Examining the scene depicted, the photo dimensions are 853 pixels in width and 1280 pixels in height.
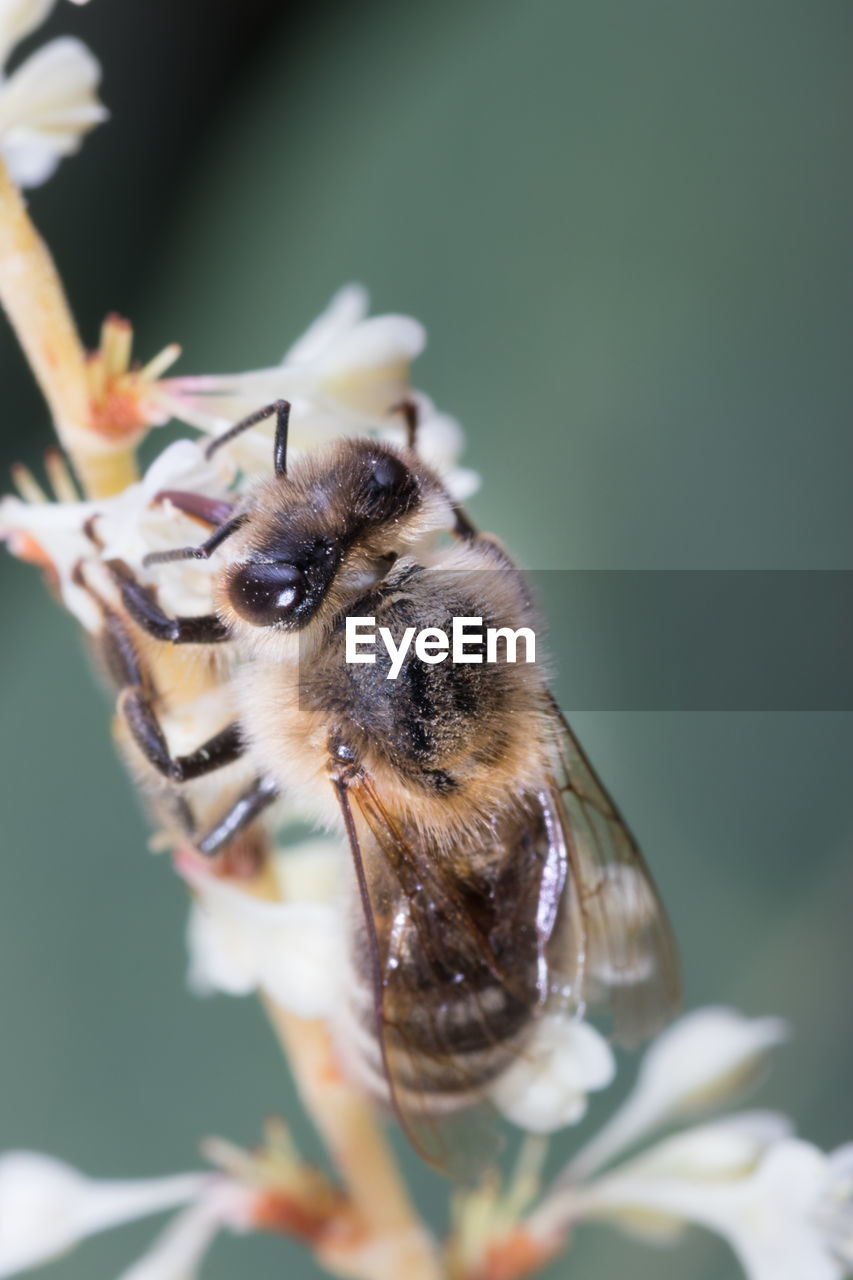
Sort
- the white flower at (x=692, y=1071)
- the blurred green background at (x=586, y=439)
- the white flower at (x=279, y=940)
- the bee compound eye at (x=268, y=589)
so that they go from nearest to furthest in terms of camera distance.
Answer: the bee compound eye at (x=268, y=589) < the white flower at (x=279, y=940) < the white flower at (x=692, y=1071) < the blurred green background at (x=586, y=439)

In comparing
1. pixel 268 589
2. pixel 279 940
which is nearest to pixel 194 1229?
pixel 279 940

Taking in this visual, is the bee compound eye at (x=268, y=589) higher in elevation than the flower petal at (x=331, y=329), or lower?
lower

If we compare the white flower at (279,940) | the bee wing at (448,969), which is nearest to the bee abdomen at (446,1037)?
the bee wing at (448,969)

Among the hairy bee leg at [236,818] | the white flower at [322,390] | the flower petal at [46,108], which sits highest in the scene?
the flower petal at [46,108]

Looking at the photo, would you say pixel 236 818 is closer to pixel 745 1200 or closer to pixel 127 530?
pixel 127 530

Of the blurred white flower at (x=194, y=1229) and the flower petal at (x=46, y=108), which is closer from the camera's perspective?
the flower petal at (x=46, y=108)

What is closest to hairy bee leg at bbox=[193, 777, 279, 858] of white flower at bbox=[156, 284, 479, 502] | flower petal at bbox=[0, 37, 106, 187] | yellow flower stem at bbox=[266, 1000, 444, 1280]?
yellow flower stem at bbox=[266, 1000, 444, 1280]

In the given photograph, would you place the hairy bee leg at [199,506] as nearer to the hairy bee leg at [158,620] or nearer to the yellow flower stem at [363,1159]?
the hairy bee leg at [158,620]

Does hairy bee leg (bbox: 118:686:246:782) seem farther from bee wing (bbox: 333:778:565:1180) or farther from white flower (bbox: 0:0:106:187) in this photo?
white flower (bbox: 0:0:106:187)
